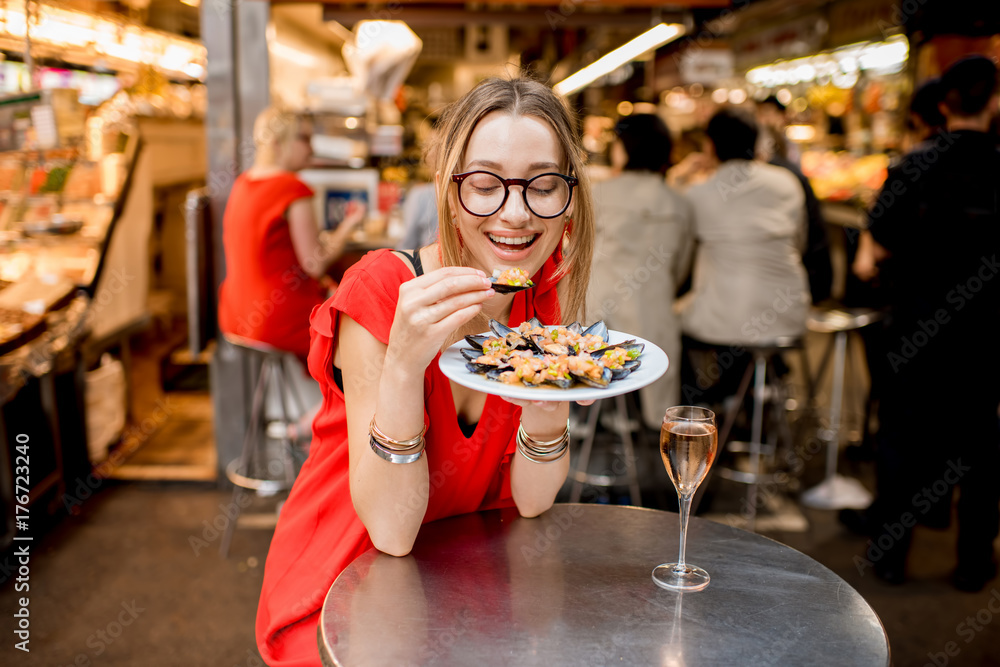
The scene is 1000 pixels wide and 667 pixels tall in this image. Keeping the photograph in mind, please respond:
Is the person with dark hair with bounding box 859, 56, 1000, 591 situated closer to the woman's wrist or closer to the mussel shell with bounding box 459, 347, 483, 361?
the woman's wrist

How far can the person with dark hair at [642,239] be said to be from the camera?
3738mm

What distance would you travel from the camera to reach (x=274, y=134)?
12.0 feet

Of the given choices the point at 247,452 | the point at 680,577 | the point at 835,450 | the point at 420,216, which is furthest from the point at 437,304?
the point at 835,450

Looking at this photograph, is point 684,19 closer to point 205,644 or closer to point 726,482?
point 726,482

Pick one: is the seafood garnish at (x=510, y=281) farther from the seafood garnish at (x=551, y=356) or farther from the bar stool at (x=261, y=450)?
the bar stool at (x=261, y=450)

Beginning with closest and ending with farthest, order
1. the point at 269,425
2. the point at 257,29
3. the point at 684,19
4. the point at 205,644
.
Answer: the point at 205,644
the point at 257,29
the point at 684,19
the point at 269,425

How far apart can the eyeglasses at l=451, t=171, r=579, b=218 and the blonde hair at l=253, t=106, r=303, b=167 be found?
2.58 meters

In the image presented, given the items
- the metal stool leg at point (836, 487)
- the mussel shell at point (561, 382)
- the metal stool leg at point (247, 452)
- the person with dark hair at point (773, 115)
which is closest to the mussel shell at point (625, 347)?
the mussel shell at point (561, 382)

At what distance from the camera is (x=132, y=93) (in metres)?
5.69

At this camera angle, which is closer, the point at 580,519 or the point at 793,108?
the point at 580,519

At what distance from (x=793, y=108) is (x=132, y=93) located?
266 inches

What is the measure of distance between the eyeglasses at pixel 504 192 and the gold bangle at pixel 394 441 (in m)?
0.39

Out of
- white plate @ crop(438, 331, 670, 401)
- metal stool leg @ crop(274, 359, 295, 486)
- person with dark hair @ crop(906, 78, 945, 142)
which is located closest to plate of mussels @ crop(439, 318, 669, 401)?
white plate @ crop(438, 331, 670, 401)

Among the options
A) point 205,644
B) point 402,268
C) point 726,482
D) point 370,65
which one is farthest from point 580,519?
point 370,65
